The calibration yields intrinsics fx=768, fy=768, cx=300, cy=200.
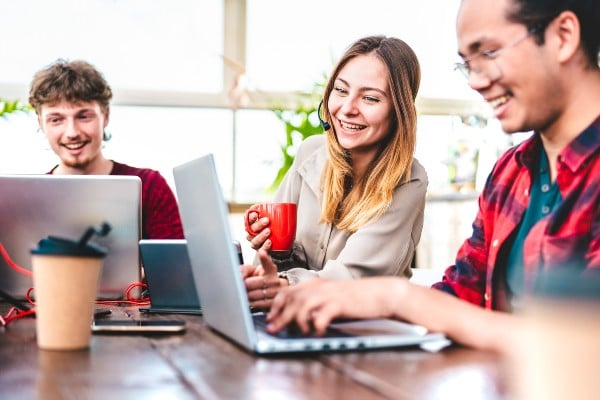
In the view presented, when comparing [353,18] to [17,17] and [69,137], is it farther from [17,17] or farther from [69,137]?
[69,137]

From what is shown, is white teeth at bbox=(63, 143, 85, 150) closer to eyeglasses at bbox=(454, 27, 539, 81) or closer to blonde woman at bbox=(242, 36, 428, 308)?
blonde woman at bbox=(242, 36, 428, 308)

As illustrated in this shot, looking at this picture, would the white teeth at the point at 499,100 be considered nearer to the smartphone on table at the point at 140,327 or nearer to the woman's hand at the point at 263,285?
the woman's hand at the point at 263,285

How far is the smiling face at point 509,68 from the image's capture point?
49.8 inches

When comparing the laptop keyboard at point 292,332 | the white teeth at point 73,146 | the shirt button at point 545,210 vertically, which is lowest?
the laptop keyboard at point 292,332

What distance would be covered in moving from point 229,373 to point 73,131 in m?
1.78

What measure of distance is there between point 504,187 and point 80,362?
35.3 inches

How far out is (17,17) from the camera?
4457 mm

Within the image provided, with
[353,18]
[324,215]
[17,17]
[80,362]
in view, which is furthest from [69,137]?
[353,18]

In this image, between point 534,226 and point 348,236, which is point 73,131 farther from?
point 534,226

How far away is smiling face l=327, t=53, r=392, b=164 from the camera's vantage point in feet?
6.64

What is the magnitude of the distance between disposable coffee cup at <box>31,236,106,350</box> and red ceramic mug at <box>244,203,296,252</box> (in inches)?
24.5

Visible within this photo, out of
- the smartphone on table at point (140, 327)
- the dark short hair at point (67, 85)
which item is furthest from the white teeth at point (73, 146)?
the smartphone on table at point (140, 327)

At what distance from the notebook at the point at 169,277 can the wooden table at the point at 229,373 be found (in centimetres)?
41

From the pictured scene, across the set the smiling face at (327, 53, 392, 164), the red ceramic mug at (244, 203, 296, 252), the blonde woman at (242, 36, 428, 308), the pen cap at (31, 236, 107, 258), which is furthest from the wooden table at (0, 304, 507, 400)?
the smiling face at (327, 53, 392, 164)
